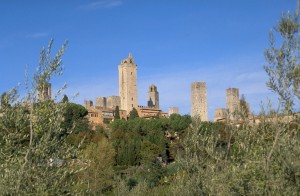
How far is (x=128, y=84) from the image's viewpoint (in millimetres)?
93438

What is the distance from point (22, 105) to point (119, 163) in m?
37.9

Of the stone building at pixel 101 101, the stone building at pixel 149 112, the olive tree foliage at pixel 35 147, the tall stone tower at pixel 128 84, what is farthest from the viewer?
the stone building at pixel 101 101

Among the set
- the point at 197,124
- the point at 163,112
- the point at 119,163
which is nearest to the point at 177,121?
the point at 119,163

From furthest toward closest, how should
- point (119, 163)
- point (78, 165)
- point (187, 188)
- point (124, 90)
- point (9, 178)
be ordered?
point (124, 90) → point (119, 163) → point (187, 188) → point (78, 165) → point (9, 178)

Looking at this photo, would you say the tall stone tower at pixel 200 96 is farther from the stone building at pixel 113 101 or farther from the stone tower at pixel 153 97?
the stone tower at pixel 153 97

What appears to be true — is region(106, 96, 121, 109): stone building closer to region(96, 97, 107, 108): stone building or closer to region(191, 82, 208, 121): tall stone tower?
region(96, 97, 107, 108): stone building

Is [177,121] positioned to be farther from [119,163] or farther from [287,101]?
[287,101]

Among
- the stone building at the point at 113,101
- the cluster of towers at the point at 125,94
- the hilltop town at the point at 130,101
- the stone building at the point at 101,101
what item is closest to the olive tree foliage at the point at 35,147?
the hilltop town at the point at 130,101

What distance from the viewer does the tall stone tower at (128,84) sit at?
91.8 m

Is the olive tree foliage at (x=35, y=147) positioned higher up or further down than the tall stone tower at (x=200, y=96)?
further down

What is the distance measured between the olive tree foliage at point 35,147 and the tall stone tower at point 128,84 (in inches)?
3283

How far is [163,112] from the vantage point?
307ft

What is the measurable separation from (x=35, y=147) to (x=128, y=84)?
286ft

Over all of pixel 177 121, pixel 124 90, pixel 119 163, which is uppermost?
pixel 124 90
